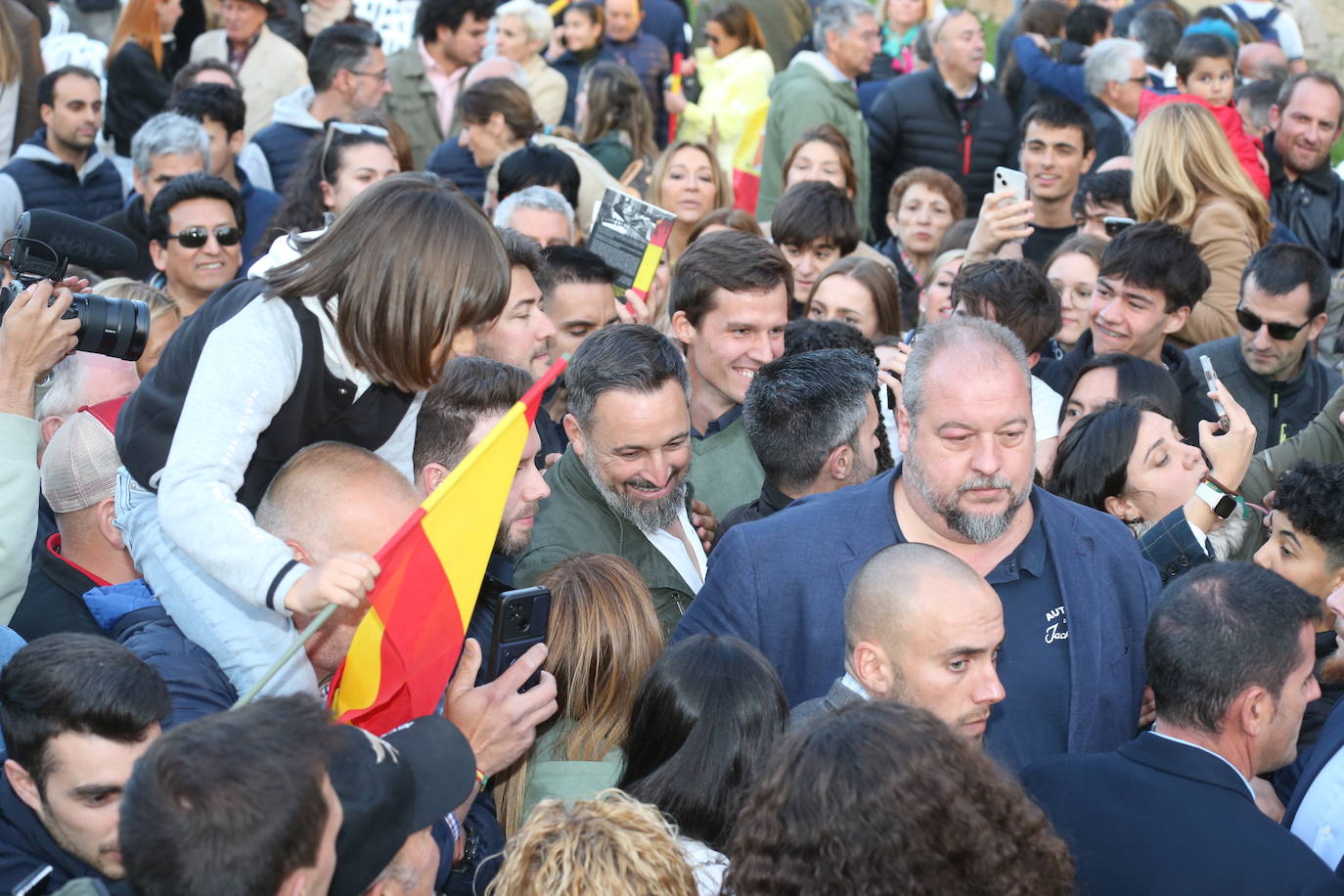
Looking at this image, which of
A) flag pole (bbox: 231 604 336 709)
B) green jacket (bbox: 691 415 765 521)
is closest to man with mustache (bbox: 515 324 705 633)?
green jacket (bbox: 691 415 765 521)

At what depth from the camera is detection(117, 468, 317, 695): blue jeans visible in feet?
11.3

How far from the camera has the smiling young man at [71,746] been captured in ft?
9.85

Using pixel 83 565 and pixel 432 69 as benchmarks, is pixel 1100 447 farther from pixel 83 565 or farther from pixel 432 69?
pixel 432 69

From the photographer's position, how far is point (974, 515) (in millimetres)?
3824

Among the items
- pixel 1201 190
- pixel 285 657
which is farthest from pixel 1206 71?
pixel 285 657

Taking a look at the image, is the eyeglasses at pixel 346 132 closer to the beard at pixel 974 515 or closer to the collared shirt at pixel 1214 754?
the beard at pixel 974 515

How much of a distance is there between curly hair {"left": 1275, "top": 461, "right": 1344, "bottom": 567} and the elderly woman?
7.18 metres

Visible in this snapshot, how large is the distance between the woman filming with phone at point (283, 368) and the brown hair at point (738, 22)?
769cm

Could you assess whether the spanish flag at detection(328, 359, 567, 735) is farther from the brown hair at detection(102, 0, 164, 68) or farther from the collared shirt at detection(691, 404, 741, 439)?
the brown hair at detection(102, 0, 164, 68)

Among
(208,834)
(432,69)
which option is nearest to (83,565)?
(208,834)

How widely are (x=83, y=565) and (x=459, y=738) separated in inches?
82.1

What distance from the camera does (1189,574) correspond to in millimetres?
3564

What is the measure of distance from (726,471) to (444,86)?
558cm

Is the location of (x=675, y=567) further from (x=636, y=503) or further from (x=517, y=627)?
(x=517, y=627)
